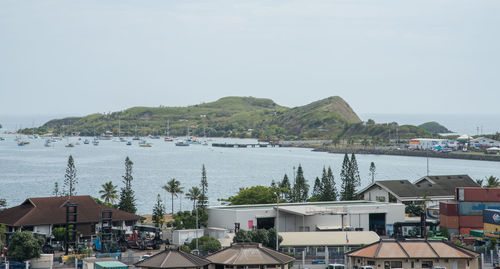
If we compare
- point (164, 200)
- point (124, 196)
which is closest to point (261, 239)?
point (124, 196)

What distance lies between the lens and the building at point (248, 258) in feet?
143

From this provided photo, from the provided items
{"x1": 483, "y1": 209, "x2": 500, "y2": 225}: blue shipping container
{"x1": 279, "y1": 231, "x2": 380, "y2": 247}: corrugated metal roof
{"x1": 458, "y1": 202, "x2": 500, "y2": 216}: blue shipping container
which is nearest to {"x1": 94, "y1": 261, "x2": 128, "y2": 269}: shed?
{"x1": 279, "y1": 231, "x2": 380, "y2": 247}: corrugated metal roof

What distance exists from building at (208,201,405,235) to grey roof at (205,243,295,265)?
1881 centimetres

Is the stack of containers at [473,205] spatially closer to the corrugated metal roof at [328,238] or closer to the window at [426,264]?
the corrugated metal roof at [328,238]

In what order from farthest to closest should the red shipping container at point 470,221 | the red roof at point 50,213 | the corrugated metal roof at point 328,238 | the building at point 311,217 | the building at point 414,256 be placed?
1. the red shipping container at point 470,221
2. the building at point 311,217
3. the red roof at point 50,213
4. the corrugated metal roof at point 328,238
5. the building at point 414,256

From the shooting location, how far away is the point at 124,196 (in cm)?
7825

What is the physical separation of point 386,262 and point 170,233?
85.0 feet

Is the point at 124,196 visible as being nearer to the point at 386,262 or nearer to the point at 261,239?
the point at 261,239

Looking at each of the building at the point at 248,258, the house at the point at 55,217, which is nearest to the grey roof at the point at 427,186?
the house at the point at 55,217

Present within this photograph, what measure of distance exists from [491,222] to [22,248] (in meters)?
36.4

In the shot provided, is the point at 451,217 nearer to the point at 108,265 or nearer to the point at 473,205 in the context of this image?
the point at 473,205

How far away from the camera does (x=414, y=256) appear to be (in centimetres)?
4659

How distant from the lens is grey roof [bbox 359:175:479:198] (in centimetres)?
7881

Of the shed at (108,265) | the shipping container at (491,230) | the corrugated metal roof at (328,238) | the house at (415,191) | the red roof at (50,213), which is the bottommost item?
the corrugated metal roof at (328,238)
